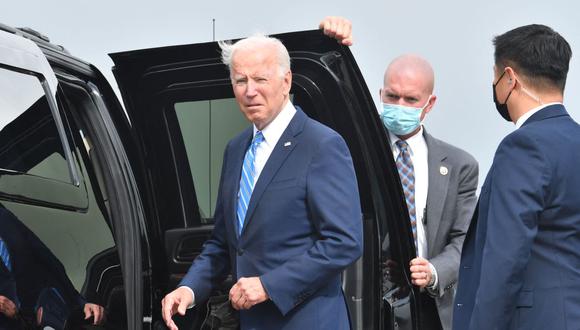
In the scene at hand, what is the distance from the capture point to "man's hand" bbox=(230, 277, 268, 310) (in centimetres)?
298

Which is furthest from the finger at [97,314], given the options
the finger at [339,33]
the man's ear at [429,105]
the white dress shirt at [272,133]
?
the man's ear at [429,105]

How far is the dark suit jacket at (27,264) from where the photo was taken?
8.38 ft

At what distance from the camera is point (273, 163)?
124 inches

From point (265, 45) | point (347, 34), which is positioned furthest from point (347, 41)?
point (265, 45)

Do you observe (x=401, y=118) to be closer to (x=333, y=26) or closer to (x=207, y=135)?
(x=207, y=135)

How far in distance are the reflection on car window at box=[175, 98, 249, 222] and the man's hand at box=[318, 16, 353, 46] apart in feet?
1.88

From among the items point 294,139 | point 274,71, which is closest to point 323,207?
point 294,139

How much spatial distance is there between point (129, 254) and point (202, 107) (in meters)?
0.74

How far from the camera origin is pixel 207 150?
4.04 metres

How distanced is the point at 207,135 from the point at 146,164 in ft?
0.93

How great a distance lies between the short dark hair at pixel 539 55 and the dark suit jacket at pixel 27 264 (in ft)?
4.72

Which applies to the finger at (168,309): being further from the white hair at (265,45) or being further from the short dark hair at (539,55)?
the short dark hair at (539,55)

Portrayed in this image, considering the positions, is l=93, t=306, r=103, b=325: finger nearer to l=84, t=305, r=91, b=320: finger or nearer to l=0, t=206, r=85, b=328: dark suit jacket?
l=84, t=305, r=91, b=320: finger

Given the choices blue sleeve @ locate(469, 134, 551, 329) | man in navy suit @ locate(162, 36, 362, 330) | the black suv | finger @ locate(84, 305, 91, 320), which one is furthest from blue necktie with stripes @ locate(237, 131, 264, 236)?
blue sleeve @ locate(469, 134, 551, 329)
